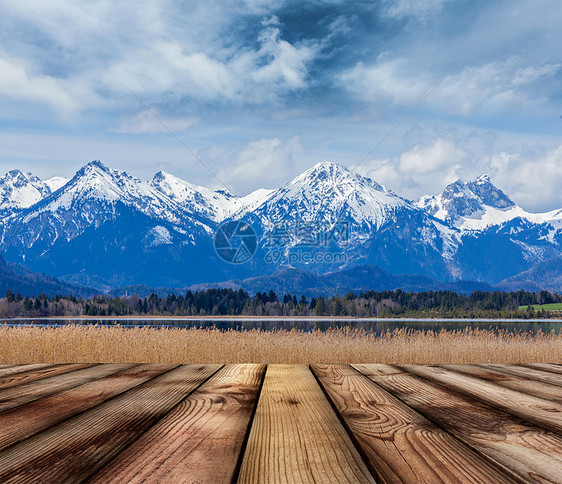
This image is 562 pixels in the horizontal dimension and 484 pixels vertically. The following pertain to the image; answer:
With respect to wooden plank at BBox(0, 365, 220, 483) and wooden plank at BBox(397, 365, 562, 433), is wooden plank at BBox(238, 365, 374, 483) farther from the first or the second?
wooden plank at BBox(397, 365, 562, 433)

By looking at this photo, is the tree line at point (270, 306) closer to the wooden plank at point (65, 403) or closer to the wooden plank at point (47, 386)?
the wooden plank at point (47, 386)

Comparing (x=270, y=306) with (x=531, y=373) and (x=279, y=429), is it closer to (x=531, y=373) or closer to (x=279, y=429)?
(x=531, y=373)

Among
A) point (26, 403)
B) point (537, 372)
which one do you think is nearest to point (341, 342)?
point (537, 372)

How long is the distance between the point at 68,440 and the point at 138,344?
17229 mm

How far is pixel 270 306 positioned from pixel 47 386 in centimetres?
15895

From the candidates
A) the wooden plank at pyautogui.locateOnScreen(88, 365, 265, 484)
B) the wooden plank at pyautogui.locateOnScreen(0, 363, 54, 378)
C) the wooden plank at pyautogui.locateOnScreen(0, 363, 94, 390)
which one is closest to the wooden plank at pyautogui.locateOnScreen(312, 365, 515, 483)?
the wooden plank at pyautogui.locateOnScreen(88, 365, 265, 484)

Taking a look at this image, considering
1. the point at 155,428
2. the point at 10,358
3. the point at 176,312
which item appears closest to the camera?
the point at 155,428

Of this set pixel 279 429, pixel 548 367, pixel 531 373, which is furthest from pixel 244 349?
pixel 279 429

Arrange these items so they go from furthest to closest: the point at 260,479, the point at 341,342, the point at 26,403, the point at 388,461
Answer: the point at 341,342
the point at 26,403
the point at 388,461
the point at 260,479

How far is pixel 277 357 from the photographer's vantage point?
18203 millimetres

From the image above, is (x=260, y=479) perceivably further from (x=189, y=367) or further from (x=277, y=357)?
(x=277, y=357)

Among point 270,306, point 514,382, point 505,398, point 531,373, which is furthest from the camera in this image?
point 270,306

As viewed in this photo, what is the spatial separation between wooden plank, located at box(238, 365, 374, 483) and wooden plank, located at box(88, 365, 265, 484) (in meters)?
0.07

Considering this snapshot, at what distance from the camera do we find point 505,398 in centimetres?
298
